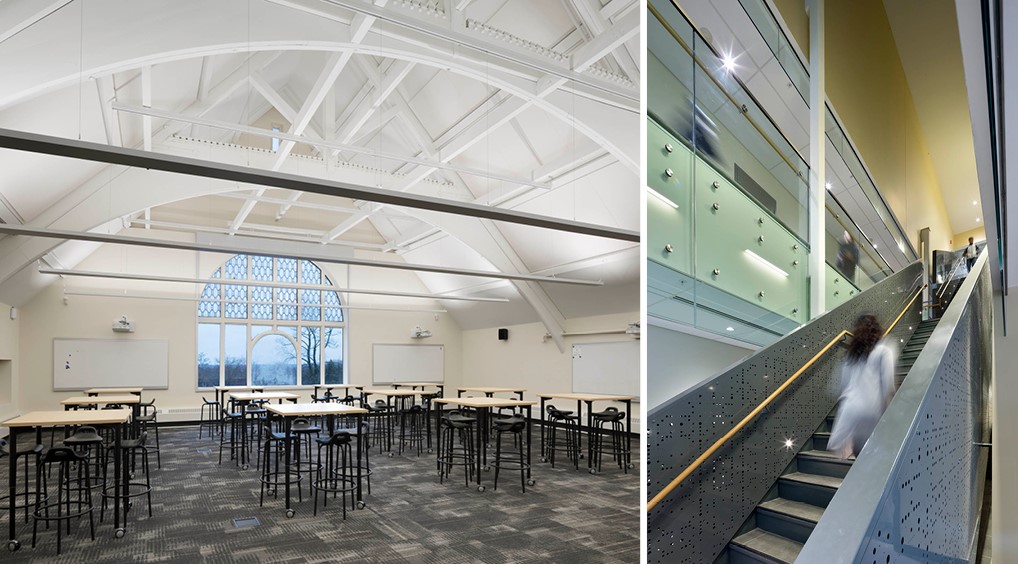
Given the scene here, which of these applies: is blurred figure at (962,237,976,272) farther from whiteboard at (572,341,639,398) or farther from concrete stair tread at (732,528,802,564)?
whiteboard at (572,341,639,398)

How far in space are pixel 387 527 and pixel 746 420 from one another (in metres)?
4.35

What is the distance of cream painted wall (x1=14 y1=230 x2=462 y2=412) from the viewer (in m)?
13.4

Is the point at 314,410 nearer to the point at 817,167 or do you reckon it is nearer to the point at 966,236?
the point at 817,167

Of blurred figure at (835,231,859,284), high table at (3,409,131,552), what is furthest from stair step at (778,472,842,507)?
high table at (3,409,131,552)

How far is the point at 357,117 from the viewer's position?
1123 centimetres

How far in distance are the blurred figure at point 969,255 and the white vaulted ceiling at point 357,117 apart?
4.62m

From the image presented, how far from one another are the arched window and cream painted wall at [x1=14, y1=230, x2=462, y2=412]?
362 millimetres

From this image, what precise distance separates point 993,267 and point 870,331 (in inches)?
21.1

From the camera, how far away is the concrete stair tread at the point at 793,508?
2268 mm

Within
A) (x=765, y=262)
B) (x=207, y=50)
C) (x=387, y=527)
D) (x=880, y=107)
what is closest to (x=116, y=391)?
(x=207, y=50)

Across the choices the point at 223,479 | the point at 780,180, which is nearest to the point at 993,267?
the point at 780,180

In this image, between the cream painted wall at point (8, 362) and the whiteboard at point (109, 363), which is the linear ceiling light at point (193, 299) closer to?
the whiteboard at point (109, 363)

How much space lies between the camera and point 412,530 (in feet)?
18.6

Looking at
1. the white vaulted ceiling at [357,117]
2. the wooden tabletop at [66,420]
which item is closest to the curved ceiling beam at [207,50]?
the white vaulted ceiling at [357,117]
